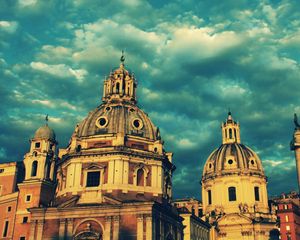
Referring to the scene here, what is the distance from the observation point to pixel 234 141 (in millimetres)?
97500

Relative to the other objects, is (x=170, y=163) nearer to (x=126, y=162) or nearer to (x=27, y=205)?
(x=126, y=162)

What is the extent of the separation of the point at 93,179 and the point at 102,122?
8.95 metres

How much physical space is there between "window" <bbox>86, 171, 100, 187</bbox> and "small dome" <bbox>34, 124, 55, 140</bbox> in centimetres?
1286

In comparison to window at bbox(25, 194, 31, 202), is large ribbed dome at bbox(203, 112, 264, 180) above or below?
above

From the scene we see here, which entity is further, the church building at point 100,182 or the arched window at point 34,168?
the arched window at point 34,168

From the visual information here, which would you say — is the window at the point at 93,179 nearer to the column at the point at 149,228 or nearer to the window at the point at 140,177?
the window at the point at 140,177

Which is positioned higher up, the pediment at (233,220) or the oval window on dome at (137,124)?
the oval window on dome at (137,124)

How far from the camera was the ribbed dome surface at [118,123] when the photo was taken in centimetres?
6125

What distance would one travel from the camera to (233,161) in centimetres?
9125

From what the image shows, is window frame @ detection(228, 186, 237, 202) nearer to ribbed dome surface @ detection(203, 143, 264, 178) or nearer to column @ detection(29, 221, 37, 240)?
ribbed dome surface @ detection(203, 143, 264, 178)

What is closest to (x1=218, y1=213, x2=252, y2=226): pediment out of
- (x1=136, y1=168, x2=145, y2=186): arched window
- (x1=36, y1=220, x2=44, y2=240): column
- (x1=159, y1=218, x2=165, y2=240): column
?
(x1=159, y1=218, x2=165, y2=240): column

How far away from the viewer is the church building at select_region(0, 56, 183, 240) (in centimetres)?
5275

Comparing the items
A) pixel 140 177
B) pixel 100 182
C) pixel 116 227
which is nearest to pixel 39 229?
pixel 100 182

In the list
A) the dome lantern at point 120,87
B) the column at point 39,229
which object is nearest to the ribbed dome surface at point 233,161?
the dome lantern at point 120,87
